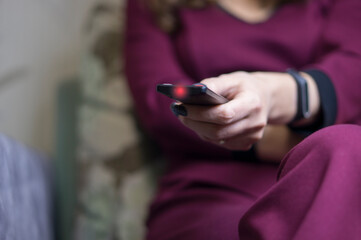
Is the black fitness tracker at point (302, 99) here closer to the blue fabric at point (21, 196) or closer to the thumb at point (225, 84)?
the thumb at point (225, 84)

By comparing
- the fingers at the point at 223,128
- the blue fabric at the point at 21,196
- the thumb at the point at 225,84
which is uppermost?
the thumb at the point at 225,84

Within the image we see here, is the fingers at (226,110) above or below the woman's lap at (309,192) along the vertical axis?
above

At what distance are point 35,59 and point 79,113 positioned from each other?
21 centimetres

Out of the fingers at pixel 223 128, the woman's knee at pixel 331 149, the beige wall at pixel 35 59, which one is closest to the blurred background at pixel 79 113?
the beige wall at pixel 35 59

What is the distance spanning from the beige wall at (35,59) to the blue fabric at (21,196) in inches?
8.3

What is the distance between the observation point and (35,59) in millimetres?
884

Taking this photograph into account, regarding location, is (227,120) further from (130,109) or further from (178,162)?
(130,109)

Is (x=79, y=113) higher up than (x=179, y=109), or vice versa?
(x=179, y=109)

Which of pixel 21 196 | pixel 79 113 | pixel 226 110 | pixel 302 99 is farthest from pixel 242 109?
pixel 79 113

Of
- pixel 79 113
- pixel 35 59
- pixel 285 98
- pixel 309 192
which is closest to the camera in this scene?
pixel 309 192

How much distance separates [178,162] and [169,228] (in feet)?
0.53

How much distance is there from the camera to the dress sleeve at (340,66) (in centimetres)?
52

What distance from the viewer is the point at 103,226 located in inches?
27.4

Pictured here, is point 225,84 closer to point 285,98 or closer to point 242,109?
point 242,109
